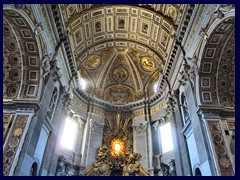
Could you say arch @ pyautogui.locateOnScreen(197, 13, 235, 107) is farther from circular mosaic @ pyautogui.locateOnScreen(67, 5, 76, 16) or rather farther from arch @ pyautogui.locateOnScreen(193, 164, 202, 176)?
circular mosaic @ pyautogui.locateOnScreen(67, 5, 76, 16)

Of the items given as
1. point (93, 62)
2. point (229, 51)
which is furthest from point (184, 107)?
point (93, 62)

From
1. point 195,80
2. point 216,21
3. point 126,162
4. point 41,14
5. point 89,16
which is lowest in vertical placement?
point 126,162

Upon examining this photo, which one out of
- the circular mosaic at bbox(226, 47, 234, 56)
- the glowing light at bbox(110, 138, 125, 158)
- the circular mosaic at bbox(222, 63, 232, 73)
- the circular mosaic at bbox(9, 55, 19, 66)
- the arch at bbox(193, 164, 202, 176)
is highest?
the circular mosaic at bbox(226, 47, 234, 56)

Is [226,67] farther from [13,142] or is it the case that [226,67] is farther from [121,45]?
[13,142]

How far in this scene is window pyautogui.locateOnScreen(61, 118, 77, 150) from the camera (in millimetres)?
14664

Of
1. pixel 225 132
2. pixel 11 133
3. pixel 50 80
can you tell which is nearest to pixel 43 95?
pixel 50 80

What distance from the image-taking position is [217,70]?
1079 centimetres

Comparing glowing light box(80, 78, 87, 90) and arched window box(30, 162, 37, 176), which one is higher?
glowing light box(80, 78, 87, 90)

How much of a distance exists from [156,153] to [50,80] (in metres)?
9.27

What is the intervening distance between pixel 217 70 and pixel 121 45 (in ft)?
32.5

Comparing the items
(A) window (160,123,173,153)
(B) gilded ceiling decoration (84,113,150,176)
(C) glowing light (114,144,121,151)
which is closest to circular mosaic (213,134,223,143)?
(B) gilded ceiling decoration (84,113,150,176)

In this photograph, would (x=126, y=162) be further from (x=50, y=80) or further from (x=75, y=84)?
(x=50, y=80)

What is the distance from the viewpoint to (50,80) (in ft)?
36.7

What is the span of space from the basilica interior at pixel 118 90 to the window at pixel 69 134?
0.08 m
